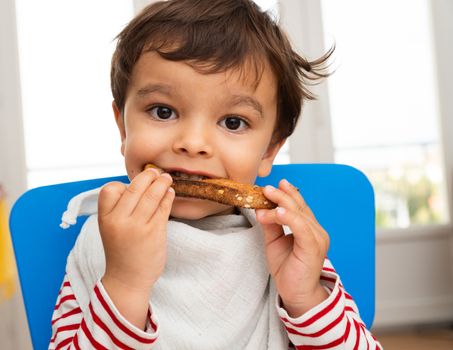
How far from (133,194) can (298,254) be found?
0.26m

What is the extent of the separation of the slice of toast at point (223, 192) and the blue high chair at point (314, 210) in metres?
0.33

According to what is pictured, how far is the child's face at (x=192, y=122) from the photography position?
2.83 ft

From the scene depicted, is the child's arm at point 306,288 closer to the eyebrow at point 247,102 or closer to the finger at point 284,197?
the finger at point 284,197

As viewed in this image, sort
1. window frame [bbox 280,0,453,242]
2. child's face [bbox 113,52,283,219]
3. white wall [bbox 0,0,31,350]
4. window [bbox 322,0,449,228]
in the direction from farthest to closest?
window [bbox 322,0,449,228]
window frame [bbox 280,0,453,242]
white wall [bbox 0,0,31,350]
child's face [bbox 113,52,283,219]

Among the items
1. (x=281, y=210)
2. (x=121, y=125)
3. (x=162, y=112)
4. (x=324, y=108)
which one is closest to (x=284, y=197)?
(x=281, y=210)

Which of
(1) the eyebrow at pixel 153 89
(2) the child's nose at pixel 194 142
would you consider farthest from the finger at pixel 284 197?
(1) the eyebrow at pixel 153 89

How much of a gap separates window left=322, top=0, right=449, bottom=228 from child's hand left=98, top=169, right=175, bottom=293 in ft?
8.20

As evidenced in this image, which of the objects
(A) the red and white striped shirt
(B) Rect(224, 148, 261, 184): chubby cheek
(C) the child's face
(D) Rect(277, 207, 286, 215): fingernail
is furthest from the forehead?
(A) the red and white striped shirt

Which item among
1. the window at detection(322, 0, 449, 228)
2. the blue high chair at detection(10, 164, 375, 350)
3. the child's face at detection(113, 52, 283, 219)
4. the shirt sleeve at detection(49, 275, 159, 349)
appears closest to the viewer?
the shirt sleeve at detection(49, 275, 159, 349)

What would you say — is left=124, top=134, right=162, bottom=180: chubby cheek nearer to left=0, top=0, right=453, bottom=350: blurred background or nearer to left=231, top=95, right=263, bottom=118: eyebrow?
left=231, top=95, right=263, bottom=118: eyebrow

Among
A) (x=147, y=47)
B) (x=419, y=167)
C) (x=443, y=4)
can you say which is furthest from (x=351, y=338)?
(x=443, y=4)

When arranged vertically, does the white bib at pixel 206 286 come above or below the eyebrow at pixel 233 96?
below

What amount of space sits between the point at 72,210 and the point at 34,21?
233 cm

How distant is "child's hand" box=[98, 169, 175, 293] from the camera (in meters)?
0.76
